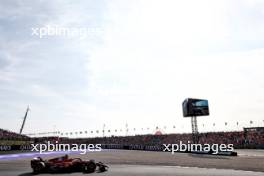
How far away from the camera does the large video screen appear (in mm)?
54438

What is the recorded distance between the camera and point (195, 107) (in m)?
54.7

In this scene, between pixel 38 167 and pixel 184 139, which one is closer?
pixel 38 167

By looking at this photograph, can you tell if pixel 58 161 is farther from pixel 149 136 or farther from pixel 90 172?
pixel 149 136

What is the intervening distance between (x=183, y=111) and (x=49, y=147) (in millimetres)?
24750

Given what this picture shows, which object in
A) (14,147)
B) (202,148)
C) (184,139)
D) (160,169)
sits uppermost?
(184,139)

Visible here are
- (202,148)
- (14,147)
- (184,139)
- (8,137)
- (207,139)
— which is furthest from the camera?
(184,139)

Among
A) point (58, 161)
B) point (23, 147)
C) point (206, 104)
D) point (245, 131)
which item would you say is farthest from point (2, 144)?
point (245, 131)

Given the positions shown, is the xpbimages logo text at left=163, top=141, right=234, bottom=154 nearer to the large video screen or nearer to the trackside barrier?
the large video screen

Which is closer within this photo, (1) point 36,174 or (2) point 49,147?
(1) point 36,174

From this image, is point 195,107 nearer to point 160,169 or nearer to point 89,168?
point 160,169

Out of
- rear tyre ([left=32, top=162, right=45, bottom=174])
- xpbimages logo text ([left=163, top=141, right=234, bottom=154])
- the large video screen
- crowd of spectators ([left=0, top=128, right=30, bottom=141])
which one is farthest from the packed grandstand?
rear tyre ([left=32, top=162, right=45, bottom=174])

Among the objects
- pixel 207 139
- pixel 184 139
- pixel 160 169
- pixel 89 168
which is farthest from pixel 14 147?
pixel 160 169

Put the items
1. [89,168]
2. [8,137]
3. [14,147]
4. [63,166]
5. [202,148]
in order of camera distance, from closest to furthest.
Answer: [89,168]
[63,166]
[202,148]
[14,147]
[8,137]

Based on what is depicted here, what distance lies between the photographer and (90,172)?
76.3ft
